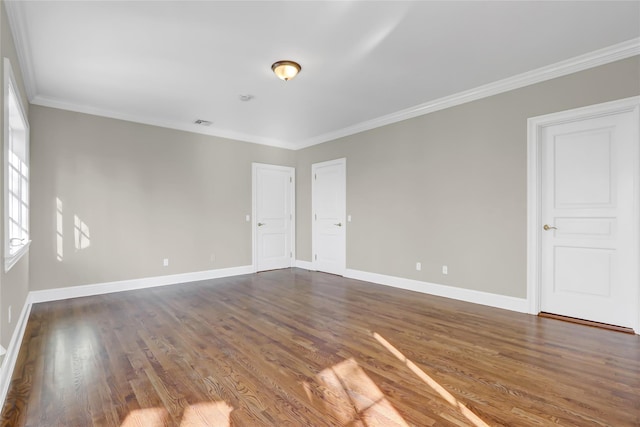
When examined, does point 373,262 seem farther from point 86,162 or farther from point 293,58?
point 86,162

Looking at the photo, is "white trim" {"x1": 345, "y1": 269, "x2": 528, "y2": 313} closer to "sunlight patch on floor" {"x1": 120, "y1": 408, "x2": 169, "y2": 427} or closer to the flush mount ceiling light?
the flush mount ceiling light

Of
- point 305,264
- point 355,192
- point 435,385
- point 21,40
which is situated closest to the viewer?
point 435,385

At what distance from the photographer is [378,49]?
3.10 meters

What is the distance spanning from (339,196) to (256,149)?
1967mm

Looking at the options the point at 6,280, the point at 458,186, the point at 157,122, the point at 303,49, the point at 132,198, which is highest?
the point at 303,49

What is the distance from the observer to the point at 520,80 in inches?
146

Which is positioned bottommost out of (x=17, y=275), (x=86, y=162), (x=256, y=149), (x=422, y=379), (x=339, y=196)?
(x=422, y=379)

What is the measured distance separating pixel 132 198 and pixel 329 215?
3.41 m

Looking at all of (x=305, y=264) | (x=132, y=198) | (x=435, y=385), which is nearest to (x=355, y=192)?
(x=305, y=264)

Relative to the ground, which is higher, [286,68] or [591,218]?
[286,68]

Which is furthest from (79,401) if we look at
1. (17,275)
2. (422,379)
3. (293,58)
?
(293,58)

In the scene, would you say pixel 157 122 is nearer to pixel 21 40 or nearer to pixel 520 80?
pixel 21 40

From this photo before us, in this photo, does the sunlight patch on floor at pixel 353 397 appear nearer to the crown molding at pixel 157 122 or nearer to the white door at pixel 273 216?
the white door at pixel 273 216

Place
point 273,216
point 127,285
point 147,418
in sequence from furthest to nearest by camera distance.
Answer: point 273,216 → point 127,285 → point 147,418
